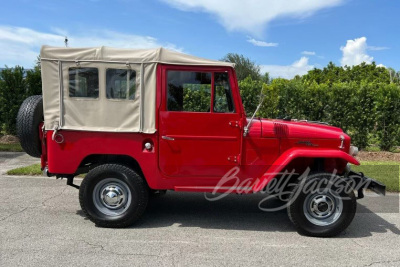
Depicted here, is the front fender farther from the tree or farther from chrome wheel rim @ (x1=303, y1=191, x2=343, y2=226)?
the tree

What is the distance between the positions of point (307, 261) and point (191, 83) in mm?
2582

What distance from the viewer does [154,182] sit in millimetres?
4430

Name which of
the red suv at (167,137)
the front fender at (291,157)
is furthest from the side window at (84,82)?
the front fender at (291,157)

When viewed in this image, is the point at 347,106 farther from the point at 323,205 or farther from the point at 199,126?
the point at 199,126

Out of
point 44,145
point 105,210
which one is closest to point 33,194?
point 44,145

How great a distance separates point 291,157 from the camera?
4242 millimetres

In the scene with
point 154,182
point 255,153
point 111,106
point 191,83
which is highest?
point 191,83

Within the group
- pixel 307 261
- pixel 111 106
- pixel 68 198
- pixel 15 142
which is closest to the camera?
pixel 307 261

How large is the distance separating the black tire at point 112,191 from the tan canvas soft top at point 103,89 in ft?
1.89

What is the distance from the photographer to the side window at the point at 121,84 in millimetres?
4316

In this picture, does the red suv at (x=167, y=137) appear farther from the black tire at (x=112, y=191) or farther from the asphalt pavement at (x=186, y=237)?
the asphalt pavement at (x=186, y=237)

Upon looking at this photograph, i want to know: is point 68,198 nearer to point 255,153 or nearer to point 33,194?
point 33,194

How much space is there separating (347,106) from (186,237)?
8.69 metres
